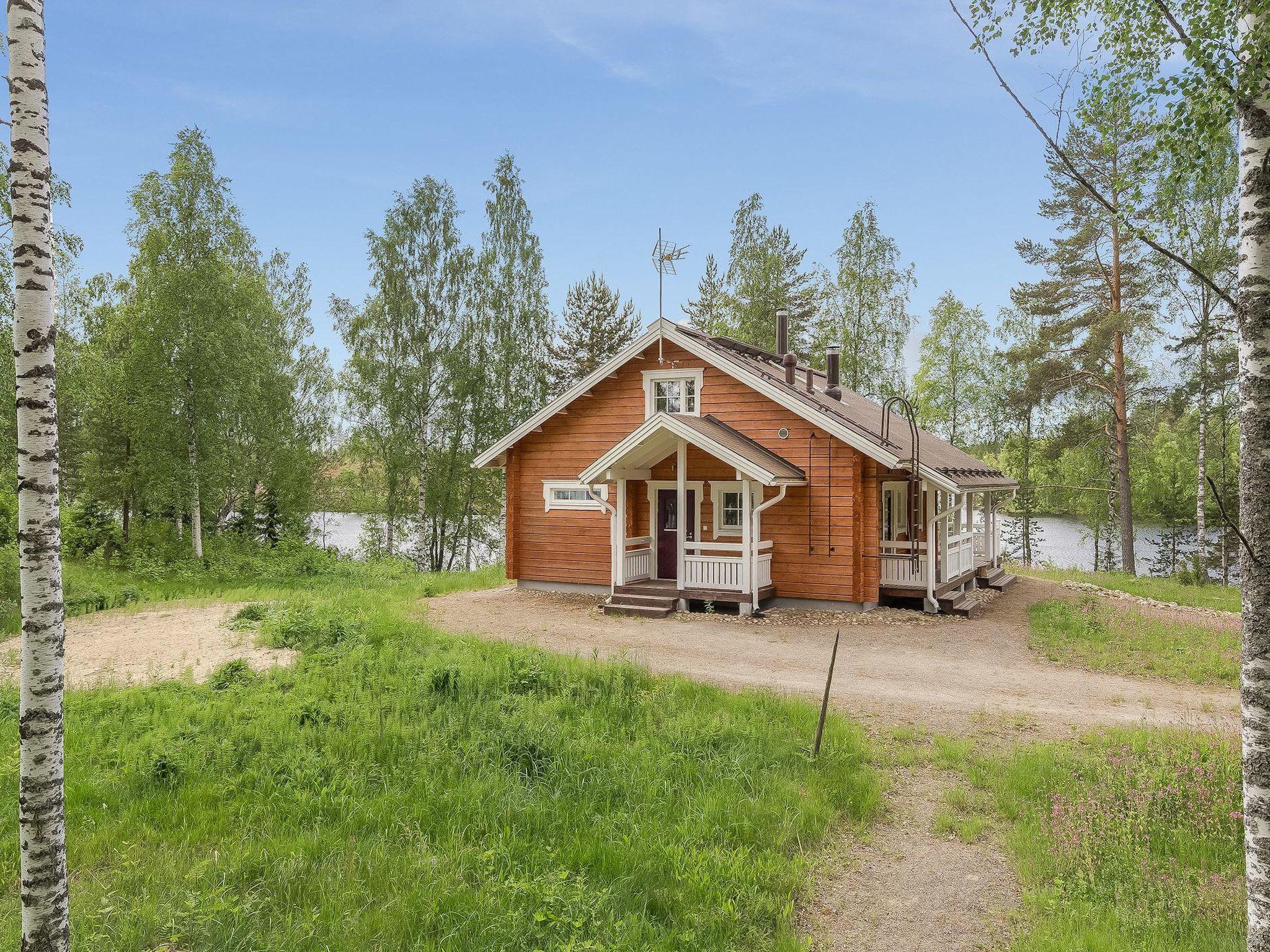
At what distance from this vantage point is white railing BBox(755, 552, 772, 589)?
1451 cm

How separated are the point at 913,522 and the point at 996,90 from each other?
689 centimetres

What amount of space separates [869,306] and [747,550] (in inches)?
558

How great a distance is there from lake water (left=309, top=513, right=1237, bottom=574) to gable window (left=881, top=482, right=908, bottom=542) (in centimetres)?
1760

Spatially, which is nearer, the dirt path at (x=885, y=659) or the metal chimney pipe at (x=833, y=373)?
the dirt path at (x=885, y=659)

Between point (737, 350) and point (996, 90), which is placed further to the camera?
point (737, 350)

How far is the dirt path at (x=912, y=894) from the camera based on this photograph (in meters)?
4.16

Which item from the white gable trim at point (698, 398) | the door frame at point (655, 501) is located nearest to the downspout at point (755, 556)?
the white gable trim at point (698, 398)

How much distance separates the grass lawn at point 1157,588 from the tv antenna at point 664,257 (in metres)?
13.1

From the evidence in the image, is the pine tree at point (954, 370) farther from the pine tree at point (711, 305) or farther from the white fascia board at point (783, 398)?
the white fascia board at point (783, 398)

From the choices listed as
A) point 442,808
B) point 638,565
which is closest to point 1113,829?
point 442,808

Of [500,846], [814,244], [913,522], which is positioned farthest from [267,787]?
[814,244]

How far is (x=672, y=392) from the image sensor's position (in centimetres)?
1636

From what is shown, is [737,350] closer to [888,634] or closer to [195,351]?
[888,634]

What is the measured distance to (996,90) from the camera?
411cm
